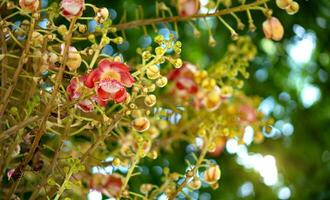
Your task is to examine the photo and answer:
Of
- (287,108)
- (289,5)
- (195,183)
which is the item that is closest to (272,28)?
(289,5)

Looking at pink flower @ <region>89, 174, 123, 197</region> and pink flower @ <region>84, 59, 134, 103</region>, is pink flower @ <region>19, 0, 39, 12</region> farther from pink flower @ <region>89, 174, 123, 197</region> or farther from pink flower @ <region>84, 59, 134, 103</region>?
pink flower @ <region>89, 174, 123, 197</region>

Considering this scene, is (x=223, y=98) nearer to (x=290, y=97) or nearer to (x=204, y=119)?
(x=204, y=119)

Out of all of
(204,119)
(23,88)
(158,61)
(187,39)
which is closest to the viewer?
(158,61)

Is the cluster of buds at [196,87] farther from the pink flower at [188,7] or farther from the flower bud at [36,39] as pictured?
the flower bud at [36,39]

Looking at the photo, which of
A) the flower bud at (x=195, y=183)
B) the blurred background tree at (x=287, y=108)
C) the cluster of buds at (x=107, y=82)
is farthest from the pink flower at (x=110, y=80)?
the blurred background tree at (x=287, y=108)

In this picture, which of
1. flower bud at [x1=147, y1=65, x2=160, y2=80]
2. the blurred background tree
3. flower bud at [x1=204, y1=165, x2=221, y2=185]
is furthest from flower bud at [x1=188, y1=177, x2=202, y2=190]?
the blurred background tree

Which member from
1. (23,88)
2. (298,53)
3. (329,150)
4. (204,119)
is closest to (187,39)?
(298,53)
